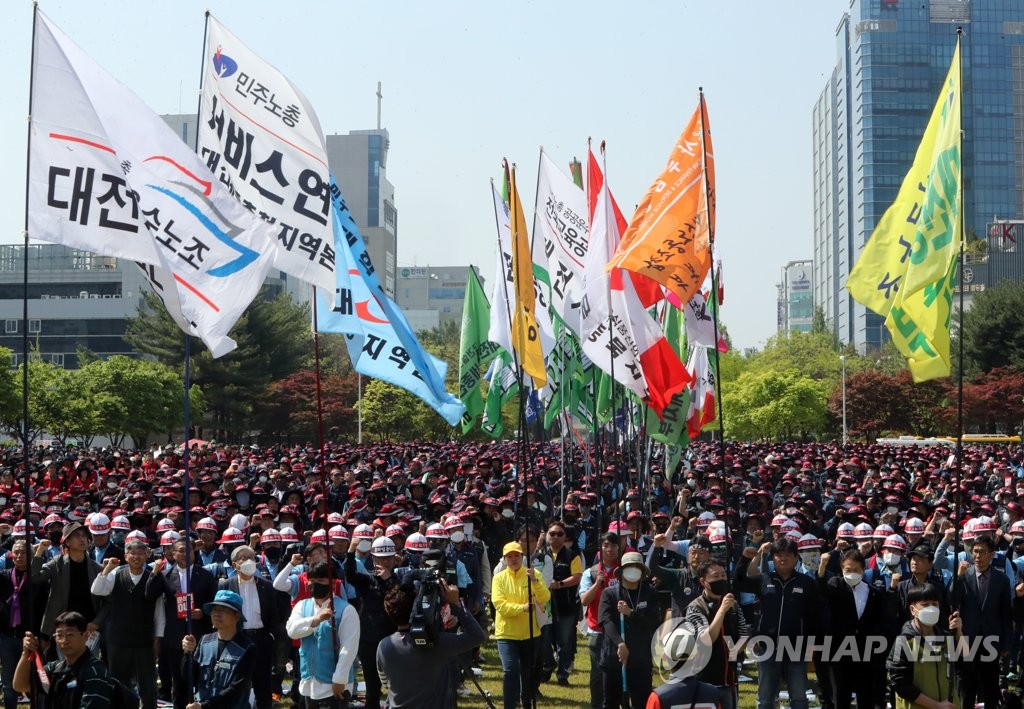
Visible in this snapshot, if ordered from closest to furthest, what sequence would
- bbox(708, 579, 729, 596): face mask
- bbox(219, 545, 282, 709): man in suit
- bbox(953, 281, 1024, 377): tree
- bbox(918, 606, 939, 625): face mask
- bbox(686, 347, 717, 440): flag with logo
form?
1. bbox(918, 606, 939, 625): face mask
2. bbox(708, 579, 729, 596): face mask
3. bbox(219, 545, 282, 709): man in suit
4. bbox(686, 347, 717, 440): flag with logo
5. bbox(953, 281, 1024, 377): tree

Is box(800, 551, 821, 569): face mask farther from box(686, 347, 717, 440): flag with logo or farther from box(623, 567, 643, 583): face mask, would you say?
box(686, 347, 717, 440): flag with logo

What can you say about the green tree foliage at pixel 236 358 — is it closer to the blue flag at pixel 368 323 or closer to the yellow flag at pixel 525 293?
the yellow flag at pixel 525 293

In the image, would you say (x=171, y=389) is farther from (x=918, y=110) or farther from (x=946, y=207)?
(x=918, y=110)

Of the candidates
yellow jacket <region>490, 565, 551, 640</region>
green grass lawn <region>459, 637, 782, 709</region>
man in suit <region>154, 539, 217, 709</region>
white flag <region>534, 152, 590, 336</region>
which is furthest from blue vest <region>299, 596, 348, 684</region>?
white flag <region>534, 152, 590, 336</region>

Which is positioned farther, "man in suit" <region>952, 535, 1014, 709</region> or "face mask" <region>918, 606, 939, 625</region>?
"man in suit" <region>952, 535, 1014, 709</region>

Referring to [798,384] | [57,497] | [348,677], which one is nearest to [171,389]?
[798,384]

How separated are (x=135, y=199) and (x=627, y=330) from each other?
6818 millimetres

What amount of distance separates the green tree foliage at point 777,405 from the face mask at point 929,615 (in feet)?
197

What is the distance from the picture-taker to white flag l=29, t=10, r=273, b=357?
314 inches

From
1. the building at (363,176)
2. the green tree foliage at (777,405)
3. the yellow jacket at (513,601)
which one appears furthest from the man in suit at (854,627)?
the building at (363,176)

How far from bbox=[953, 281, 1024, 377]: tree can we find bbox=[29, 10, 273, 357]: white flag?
214 feet

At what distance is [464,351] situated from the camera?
2008 cm

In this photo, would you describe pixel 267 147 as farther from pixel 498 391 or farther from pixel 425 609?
pixel 498 391

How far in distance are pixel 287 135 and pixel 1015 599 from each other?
7.67 m
